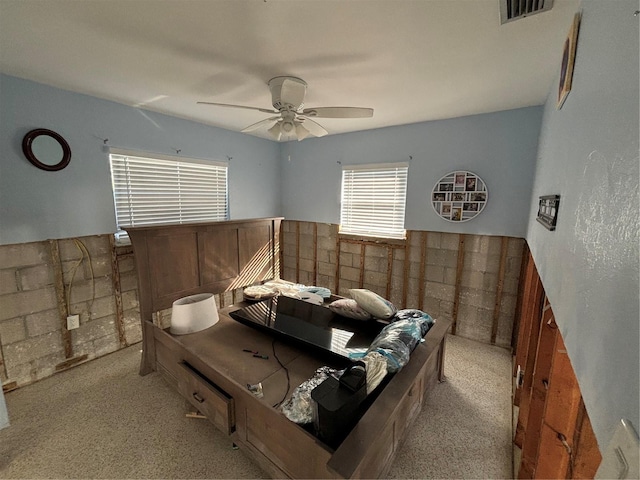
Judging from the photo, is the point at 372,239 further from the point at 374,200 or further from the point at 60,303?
the point at 60,303

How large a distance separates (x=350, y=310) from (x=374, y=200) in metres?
1.92

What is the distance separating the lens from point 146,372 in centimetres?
253

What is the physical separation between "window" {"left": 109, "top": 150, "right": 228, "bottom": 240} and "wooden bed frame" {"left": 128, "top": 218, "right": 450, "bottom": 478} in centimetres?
66

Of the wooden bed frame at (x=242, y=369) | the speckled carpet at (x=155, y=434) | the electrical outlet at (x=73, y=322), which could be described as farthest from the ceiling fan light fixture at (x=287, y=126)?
the electrical outlet at (x=73, y=322)

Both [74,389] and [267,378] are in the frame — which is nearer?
[267,378]

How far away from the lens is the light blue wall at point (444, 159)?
284 cm

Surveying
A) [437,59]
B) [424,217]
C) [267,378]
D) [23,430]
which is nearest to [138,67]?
[437,59]

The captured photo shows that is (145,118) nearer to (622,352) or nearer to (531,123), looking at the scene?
(622,352)

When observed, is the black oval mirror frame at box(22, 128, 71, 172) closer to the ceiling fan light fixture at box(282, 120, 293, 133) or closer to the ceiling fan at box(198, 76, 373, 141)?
the ceiling fan at box(198, 76, 373, 141)

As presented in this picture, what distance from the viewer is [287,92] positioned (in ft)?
6.56

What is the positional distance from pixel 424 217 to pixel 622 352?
316 cm

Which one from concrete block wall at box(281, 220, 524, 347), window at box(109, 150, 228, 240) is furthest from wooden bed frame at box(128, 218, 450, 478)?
concrete block wall at box(281, 220, 524, 347)

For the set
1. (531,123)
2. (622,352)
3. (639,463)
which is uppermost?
(531,123)

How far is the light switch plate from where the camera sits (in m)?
0.36
